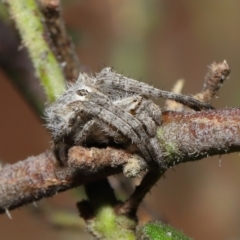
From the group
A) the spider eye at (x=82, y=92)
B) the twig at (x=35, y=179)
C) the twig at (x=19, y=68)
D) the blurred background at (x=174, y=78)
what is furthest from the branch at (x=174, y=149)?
the blurred background at (x=174, y=78)

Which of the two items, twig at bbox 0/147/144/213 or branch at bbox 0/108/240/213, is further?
twig at bbox 0/147/144/213

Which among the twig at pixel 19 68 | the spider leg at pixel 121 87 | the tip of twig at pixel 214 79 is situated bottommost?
→ the tip of twig at pixel 214 79

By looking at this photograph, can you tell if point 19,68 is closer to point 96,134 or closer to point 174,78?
point 96,134

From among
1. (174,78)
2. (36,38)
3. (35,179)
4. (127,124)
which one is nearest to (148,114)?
(127,124)

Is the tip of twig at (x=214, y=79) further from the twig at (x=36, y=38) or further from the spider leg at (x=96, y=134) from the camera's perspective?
the twig at (x=36, y=38)

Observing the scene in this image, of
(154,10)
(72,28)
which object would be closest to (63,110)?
(72,28)

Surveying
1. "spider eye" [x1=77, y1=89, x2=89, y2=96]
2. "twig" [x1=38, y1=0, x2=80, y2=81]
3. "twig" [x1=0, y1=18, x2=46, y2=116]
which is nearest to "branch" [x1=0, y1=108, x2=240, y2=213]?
"spider eye" [x1=77, y1=89, x2=89, y2=96]

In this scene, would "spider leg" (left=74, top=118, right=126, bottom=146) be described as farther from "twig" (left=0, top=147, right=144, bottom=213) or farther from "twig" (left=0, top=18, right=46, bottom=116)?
"twig" (left=0, top=18, right=46, bottom=116)
